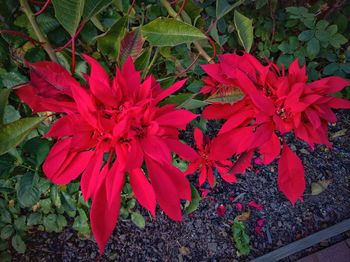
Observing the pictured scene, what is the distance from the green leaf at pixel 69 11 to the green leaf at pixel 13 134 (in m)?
0.17

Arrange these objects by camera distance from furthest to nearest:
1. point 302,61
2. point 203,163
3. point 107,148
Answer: point 302,61
point 203,163
point 107,148

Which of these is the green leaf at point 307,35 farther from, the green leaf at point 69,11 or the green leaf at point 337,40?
the green leaf at point 69,11

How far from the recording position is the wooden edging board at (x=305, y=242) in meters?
1.62

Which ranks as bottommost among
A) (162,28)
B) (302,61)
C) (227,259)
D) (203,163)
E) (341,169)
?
(227,259)

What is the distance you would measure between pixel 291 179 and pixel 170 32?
357mm

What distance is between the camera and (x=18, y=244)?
1.37 metres

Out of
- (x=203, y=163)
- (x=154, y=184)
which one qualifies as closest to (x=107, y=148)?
(x=154, y=184)

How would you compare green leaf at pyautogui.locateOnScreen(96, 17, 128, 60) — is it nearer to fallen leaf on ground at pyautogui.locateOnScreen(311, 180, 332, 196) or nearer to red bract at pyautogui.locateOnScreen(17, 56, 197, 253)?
red bract at pyautogui.locateOnScreen(17, 56, 197, 253)

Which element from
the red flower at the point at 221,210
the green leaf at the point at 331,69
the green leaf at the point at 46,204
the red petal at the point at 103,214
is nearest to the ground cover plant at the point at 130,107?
the red petal at the point at 103,214

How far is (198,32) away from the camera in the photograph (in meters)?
0.67

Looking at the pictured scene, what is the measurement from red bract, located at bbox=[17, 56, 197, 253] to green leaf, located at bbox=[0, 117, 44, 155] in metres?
0.04

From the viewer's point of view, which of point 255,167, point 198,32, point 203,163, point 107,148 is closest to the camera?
point 107,148

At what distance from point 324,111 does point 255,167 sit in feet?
3.72

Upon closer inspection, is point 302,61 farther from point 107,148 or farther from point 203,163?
point 107,148
